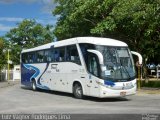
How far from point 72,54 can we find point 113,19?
28.5 ft

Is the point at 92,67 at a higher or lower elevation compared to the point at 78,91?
higher

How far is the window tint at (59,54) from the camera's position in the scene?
25227 millimetres

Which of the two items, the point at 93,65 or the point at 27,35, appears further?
the point at 27,35

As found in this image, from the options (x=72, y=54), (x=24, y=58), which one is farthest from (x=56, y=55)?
(x=24, y=58)

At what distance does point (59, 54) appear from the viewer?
84.8 ft

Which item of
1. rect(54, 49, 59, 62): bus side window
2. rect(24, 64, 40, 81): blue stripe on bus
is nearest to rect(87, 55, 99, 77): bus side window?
→ rect(54, 49, 59, 62): bus side window

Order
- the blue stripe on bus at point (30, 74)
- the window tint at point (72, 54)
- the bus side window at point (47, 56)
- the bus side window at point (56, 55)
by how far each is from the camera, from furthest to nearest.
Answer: the blue stripe on bus at point (30, 74)
the bus side window at point (47, 56)
the bus side window at point (56, 55)
the window tint at point (72, 54)

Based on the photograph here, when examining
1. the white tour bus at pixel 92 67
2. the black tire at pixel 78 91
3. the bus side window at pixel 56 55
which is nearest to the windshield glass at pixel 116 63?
the white tour bus at pixel 92 67

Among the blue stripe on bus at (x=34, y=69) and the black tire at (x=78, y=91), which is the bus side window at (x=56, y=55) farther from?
the blue stripe on bus at (x=34, y=69)

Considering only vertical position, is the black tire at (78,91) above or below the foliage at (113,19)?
below

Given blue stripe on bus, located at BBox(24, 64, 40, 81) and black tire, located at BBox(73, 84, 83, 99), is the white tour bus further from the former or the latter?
blue stripe on bus, located at BBox(24, 64, 40, 81)

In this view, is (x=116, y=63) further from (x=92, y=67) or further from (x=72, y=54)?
(x=72, y=54)

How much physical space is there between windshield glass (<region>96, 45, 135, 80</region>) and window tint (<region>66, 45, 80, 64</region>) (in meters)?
2.05

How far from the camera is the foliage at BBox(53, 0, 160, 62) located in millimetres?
28000
